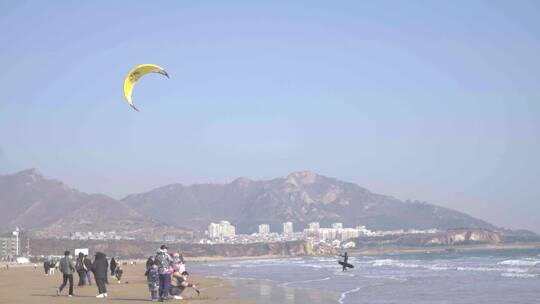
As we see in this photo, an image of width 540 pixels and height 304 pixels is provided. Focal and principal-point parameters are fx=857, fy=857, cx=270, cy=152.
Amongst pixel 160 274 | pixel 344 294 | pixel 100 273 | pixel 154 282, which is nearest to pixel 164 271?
pixel 160 274

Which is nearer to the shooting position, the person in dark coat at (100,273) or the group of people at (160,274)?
the group of people at (160,274)

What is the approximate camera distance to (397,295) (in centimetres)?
2728

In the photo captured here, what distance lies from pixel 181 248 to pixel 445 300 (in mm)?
173868

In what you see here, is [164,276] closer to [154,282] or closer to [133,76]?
[154,282]

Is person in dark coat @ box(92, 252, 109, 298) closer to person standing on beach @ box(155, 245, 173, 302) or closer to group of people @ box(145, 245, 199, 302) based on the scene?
group of people @ box(145, 245, 199, 302)

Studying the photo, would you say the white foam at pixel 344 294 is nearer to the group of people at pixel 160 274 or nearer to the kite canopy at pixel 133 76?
the group of people at pixel 160 274

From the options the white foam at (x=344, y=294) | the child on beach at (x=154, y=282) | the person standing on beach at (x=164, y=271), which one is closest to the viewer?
the person standing on beach at (x=164, y=271)

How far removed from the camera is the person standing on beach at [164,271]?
2152 centimetres

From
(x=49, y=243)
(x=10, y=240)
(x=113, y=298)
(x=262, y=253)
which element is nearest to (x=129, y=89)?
(x=113, y=298)

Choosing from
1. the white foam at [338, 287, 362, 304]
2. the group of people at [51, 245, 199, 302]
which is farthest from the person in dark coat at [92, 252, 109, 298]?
the white foam at [338, 287, 362, 304]

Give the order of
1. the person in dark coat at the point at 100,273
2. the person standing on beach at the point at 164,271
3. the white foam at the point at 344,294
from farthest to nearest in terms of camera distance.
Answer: the white foam at the point at 344,294, the person in dark coat at the point at 100,273, the person standing on beach at the point at 164,271

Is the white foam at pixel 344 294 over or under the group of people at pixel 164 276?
under

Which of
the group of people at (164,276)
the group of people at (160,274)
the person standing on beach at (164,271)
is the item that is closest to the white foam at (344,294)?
the group of people at (160,274)

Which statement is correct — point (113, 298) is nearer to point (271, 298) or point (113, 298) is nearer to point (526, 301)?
point (271, 298)
